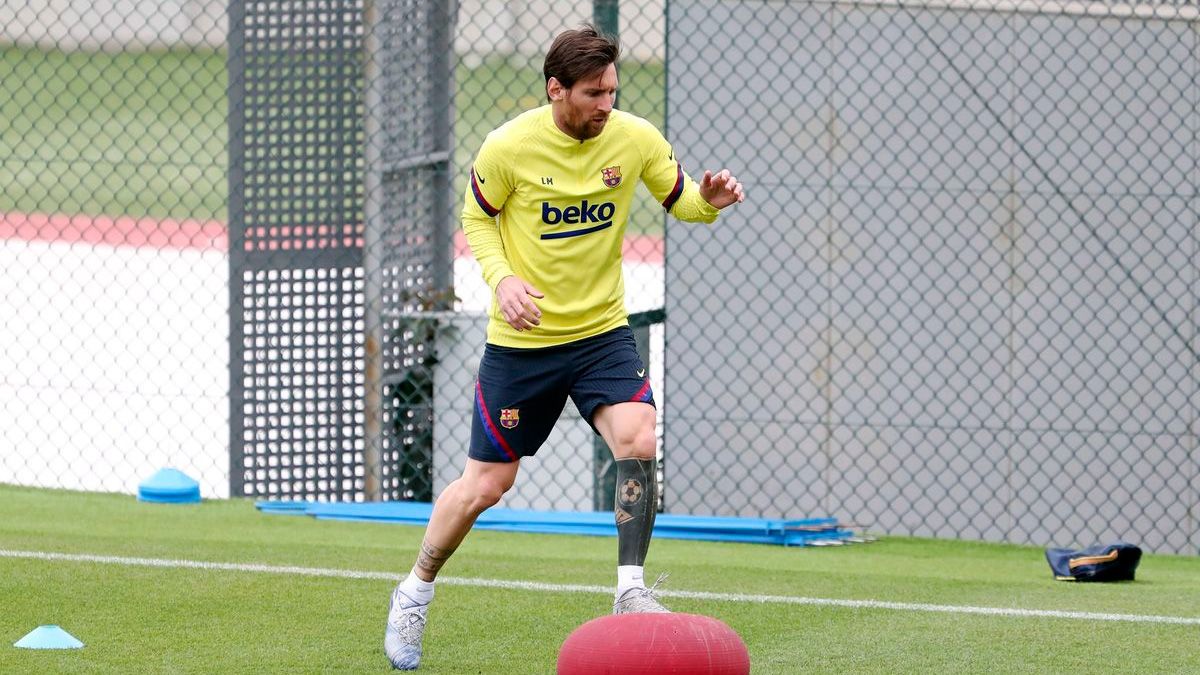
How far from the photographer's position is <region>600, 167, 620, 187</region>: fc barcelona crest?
4609 mm

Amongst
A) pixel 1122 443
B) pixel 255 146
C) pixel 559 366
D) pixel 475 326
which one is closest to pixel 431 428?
pixel 475 326

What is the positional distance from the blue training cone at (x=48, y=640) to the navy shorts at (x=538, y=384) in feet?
4.11

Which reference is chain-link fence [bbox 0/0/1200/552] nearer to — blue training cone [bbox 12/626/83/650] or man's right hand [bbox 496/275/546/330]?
blue training cone [bbox 12/626/83/650]

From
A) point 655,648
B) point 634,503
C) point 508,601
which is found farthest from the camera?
point 508,601

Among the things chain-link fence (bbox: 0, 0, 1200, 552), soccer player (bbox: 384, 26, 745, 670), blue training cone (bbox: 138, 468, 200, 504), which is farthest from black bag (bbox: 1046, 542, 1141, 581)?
blue training cone (bbox: 138, 468, 200, 504)

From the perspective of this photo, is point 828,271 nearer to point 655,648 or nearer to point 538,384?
point 538,384

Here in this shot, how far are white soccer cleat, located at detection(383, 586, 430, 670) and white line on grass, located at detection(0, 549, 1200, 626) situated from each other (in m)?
1.33

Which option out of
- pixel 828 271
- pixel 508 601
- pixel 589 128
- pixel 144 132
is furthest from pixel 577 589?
pixel 144 132

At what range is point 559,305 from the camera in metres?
4.63

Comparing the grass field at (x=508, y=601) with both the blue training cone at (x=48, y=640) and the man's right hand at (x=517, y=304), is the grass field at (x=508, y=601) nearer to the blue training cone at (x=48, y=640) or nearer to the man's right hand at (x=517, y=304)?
the blue training cone at (x=48, y=640)

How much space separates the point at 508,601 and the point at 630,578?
4.40 ft

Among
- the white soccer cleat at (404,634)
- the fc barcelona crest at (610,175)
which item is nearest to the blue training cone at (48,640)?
the white soccer cleat at (404,634)

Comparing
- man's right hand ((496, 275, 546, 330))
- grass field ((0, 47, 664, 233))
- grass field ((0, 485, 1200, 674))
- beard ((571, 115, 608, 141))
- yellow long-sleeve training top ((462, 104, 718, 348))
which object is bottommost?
grass field ((0, 485, 1200, 674))

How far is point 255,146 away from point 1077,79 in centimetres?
409
